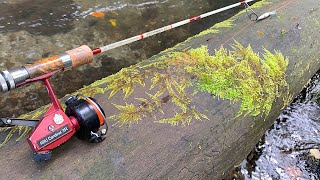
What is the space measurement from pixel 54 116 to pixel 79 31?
3.34m

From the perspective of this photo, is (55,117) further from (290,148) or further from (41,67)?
(290,148)

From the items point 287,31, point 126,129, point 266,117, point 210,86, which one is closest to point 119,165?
point 126,129

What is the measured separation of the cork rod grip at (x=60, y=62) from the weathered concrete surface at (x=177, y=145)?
0.42 m

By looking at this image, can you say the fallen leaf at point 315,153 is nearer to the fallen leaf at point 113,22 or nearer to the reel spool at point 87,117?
A: the reel spool at point 87,117

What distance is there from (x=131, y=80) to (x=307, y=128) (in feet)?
7.79

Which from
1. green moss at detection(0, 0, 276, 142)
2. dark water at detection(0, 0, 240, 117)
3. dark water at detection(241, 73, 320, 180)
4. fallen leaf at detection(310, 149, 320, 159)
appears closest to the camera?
green moss at detection(0, 0, 276, 142)

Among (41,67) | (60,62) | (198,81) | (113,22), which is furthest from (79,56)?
(113,22)

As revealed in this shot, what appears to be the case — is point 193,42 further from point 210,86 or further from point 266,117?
point 266,117

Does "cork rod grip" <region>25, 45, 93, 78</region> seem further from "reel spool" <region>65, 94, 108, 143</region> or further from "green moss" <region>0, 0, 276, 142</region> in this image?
"green moss" <region>0, 0, 276, 142</region>

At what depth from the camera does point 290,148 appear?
401cm

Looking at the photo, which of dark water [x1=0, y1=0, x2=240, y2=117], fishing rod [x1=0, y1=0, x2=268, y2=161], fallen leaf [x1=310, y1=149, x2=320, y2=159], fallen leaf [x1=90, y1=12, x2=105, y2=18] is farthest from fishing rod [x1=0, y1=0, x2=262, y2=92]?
fallen leaf [x1=90, y1=12, x2=105, y2=18]

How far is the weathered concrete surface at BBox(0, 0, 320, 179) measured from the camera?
7.40ft

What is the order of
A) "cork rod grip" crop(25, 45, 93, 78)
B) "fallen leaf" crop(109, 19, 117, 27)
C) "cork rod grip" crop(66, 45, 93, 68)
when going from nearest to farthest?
"cork rod grip" crop(25, 45, 93, 78) → "cork rod grip" crop(66, 45, 93, 68) → "fallen leaf" crop(109, 19, 117, 27)

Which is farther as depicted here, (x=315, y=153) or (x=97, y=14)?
(x=97, y=14)
